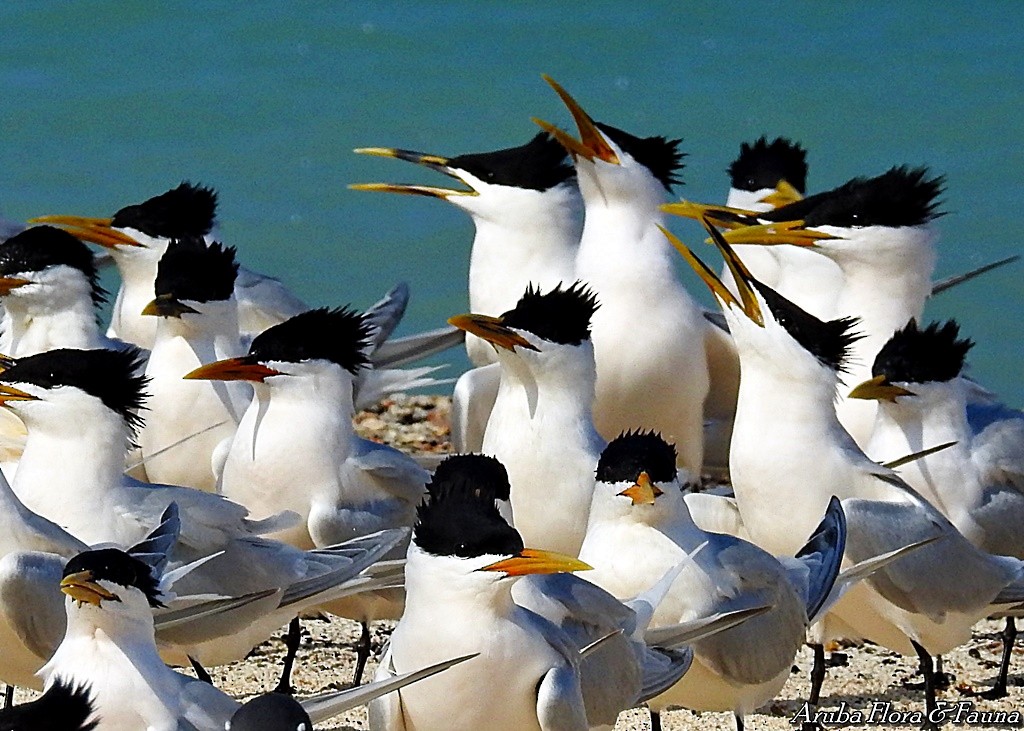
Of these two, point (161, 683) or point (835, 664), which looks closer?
point (161, 683)

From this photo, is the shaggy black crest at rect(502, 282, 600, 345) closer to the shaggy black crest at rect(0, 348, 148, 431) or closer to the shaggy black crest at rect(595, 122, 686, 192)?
the shaggy black crest at rect(0, 348, 148, 431)

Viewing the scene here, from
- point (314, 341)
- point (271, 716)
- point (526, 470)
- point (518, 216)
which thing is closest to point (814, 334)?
point (526, 470)

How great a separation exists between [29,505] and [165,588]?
3.38ft

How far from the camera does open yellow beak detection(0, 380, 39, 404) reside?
199 inches

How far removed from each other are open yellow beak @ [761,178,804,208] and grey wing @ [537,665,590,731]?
13.0ft

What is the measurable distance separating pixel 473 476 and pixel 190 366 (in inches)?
89.2

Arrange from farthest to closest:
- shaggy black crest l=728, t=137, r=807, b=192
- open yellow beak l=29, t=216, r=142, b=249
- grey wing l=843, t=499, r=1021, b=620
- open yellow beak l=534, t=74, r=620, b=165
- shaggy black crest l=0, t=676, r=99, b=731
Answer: shaggy black crest l=728, t=137, r=807, b=192, open yellow beak l=29, t=216, r=142, b=249, open yellow beak l=534, t=74, r=620, b=165, grey wing l=843, t=499, r=1021, b=620, shaggy black crest l=0, t=676, r=99, b=731

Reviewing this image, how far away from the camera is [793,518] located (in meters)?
5.29

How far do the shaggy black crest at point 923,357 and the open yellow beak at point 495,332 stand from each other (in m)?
0.97

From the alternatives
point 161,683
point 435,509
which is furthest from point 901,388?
point 161,683

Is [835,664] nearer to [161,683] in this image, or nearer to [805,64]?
[161,683]

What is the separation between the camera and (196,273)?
6.17m

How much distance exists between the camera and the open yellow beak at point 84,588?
11.7 ft

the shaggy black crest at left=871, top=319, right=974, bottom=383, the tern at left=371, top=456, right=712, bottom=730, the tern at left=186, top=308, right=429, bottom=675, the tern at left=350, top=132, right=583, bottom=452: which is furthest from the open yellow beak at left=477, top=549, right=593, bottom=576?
the tern at left=350, top=132, right=583, bottom=452
